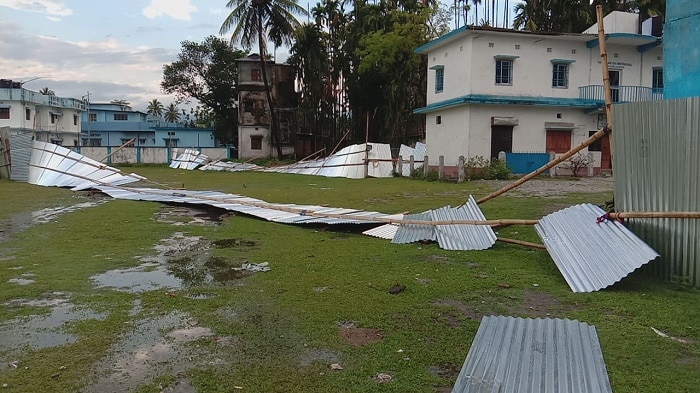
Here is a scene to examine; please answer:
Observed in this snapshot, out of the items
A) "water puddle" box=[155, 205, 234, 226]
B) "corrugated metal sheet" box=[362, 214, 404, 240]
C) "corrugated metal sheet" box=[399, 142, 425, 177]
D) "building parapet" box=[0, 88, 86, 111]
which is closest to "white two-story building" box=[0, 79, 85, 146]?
"building parapet" box=[0, 88, 86, 111]

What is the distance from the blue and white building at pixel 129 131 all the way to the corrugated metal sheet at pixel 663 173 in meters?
52.4

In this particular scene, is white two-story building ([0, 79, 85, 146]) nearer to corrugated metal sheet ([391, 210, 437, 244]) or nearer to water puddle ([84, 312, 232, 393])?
corrugated metal sheet ([391, 210, 437, 244])

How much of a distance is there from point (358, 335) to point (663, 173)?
3606 millimetres

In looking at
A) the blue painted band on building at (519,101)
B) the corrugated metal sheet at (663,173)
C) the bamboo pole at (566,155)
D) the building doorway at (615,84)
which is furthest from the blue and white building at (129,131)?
the corrugated metal sheet at (663,173)

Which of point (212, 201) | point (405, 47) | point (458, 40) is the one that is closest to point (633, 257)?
point (212, 201)

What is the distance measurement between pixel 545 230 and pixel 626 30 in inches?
908

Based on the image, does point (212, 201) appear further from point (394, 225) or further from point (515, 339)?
point (515, 339)

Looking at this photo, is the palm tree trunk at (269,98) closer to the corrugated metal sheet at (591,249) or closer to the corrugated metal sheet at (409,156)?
the corrugated metal sheet at (409,156)

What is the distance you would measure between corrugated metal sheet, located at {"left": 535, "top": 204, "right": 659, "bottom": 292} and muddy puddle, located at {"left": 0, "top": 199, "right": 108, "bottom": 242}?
303 inches

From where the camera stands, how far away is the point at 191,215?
11.1 meters

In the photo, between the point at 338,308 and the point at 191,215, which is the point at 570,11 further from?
the point at 338,308

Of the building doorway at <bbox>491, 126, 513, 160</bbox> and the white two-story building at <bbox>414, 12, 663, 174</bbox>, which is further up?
the white two-story building at <bbox>414, 12, 663, 174</bbox>

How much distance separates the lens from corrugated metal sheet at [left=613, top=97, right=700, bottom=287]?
5199mm

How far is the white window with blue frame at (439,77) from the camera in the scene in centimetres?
2569
